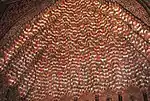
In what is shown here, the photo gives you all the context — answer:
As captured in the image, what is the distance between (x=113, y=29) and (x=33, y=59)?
1.19m

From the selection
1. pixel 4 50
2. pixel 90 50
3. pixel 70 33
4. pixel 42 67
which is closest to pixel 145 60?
pixel 90 50

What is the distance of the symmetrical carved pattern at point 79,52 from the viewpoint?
4.84 m

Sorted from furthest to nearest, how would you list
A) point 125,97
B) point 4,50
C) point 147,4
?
point 125,97 → point 4,50 → point 147,4

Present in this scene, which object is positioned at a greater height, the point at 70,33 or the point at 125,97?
the point at 70,33

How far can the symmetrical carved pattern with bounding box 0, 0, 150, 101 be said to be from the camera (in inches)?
191

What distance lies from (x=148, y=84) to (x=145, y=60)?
322 millimetres

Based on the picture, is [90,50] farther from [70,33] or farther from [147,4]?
[147,4]

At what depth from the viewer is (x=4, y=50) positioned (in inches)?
183

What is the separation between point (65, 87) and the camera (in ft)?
16.9

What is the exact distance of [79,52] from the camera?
515 centimetres

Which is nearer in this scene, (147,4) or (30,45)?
(147,4)

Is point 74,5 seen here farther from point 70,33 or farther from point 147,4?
point 147,4

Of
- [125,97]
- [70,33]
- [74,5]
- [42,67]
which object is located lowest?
[125,97]

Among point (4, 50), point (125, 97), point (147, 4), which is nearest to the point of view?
point (147, 4)
